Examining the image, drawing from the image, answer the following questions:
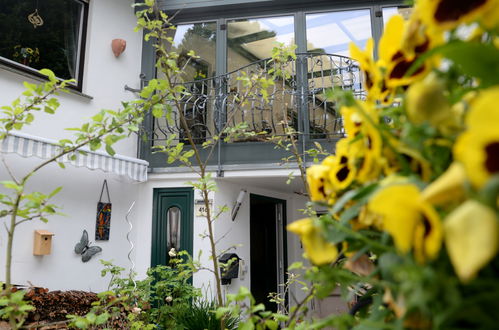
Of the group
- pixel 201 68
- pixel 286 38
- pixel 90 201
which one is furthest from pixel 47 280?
pixel 286 38

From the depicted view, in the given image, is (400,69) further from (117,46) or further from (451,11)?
(117,46)

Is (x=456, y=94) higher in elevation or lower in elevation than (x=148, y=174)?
lower

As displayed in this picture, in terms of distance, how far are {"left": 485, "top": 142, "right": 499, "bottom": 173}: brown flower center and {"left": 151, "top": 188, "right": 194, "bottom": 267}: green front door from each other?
5.51 meters

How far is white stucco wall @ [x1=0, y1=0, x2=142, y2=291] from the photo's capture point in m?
4.57

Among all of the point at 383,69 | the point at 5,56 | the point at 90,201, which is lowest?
the point at 383,69

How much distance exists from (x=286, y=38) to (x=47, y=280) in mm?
5022

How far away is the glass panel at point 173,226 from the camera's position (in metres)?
5.77

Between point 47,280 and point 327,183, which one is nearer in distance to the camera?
point 327,183

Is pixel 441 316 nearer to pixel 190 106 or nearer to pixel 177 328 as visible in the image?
pixel 177 328

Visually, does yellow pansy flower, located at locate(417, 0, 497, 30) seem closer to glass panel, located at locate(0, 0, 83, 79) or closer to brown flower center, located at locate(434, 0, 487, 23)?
brown flower center, located at locate(434, 0, 487, 23)

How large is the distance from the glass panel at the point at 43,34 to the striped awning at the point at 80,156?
1111mm

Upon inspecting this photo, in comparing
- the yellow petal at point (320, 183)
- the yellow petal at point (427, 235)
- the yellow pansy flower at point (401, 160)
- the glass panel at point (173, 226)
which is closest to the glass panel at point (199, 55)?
the glass panel at point (173, 226)

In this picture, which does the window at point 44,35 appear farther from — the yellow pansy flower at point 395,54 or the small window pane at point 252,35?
the yellow pansy flower at point 395,54

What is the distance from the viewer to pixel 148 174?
5922 millimetres
